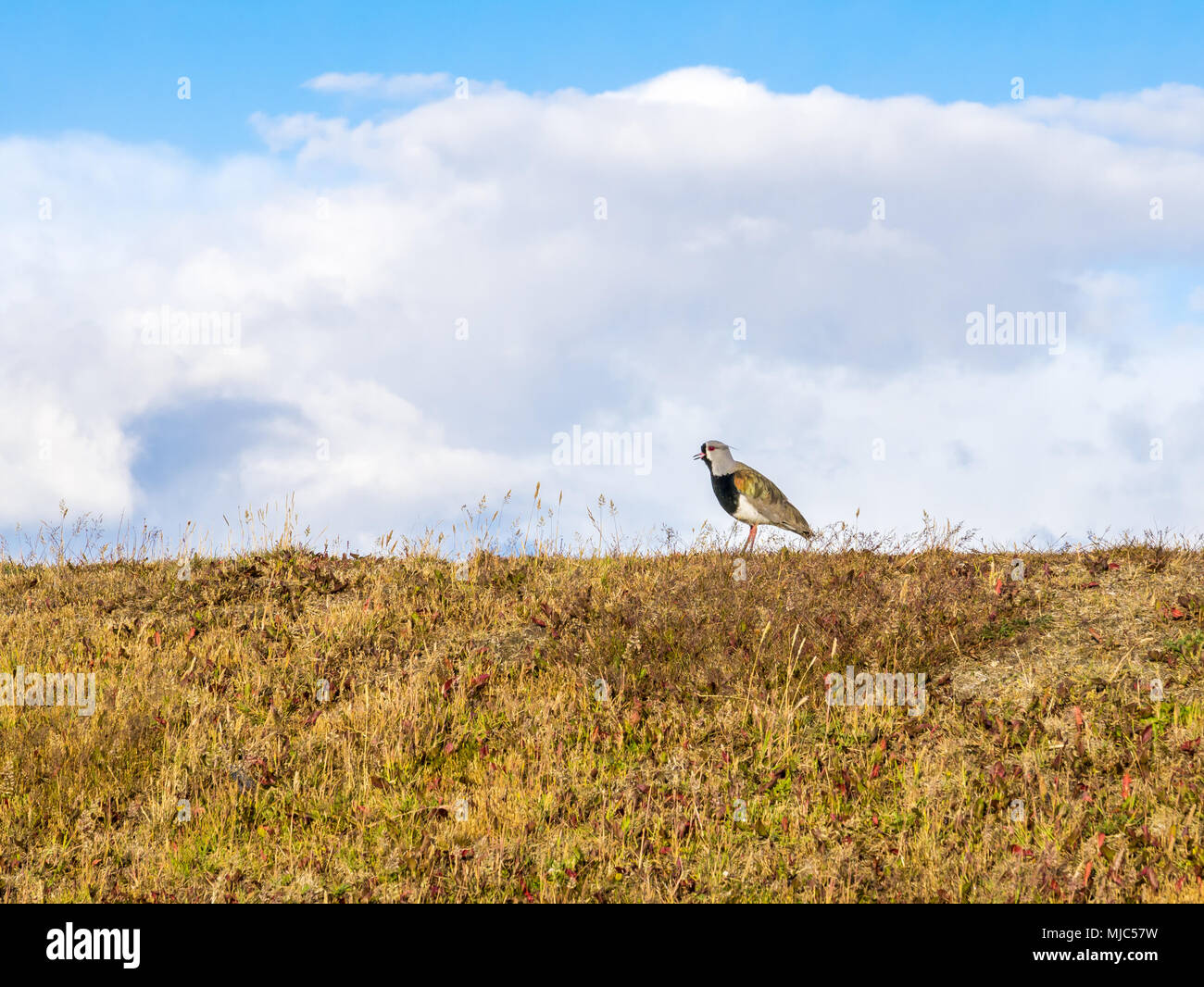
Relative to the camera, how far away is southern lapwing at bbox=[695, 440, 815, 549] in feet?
43.1

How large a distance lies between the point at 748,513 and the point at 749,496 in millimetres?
229

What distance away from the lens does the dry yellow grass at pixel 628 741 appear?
6.18 metres

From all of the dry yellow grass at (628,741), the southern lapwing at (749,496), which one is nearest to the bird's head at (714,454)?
the southern lapwing at (749,496)

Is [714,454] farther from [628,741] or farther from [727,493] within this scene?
[628,741]

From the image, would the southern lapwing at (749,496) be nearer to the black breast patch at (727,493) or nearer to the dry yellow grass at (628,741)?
the black breast patch at (727,493)

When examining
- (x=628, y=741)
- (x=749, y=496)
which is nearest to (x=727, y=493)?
(x=749, y=496)

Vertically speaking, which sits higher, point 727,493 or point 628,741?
point 727,493

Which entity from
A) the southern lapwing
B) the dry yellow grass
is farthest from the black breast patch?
the dry yellow grass

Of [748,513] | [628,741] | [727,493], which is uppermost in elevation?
[727,493]

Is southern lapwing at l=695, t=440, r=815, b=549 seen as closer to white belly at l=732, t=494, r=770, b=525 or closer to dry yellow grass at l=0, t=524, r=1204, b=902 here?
white belly at l=732, t=494, r=770, b=525

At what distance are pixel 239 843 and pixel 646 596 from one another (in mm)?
4689

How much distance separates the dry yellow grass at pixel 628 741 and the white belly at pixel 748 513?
1981mm

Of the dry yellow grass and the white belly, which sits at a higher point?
the white belly

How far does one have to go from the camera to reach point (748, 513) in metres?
13.2
